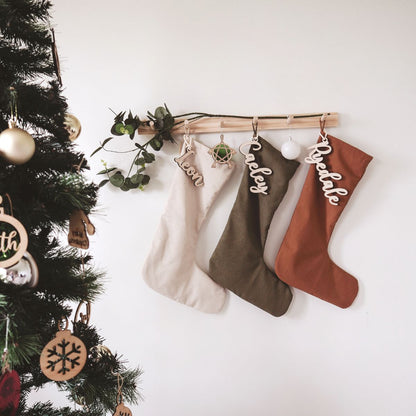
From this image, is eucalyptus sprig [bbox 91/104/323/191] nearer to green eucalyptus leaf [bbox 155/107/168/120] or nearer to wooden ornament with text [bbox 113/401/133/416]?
green eucalyptus leaf [bbox 155/107/168/120]

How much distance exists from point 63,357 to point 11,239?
0.93ft

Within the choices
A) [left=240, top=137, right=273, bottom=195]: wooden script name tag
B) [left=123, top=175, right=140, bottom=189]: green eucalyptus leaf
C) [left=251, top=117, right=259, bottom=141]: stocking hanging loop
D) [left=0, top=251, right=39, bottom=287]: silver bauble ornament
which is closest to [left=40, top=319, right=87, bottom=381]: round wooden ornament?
[left=0, top=251, right=39, bottom=287]: silver bauble ornament

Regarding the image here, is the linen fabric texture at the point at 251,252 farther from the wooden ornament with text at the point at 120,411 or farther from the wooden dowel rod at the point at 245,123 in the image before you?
the wooden ornament with text at the point at 120,411

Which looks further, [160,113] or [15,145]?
[160,113]

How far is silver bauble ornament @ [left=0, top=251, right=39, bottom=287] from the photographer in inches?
25.2

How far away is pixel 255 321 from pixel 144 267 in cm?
47

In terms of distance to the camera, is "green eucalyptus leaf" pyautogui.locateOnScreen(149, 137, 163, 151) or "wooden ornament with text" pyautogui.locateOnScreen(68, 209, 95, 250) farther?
"green eucalyptus leaf" pyautogui.locateOnScreen(149, 137, 163, 151)

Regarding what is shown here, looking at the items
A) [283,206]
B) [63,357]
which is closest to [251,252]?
[283,206]

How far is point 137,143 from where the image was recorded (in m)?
1.33

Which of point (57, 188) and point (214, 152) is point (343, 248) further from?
point (57, 188)

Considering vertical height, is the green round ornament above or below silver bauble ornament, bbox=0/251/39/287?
above

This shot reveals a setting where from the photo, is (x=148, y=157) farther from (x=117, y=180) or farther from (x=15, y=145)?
(x=15, y=145)

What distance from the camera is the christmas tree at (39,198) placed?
2.11 feet

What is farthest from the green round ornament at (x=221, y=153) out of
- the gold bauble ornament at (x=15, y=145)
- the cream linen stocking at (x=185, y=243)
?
the gold bauble ornament at (x=15, y=145)
